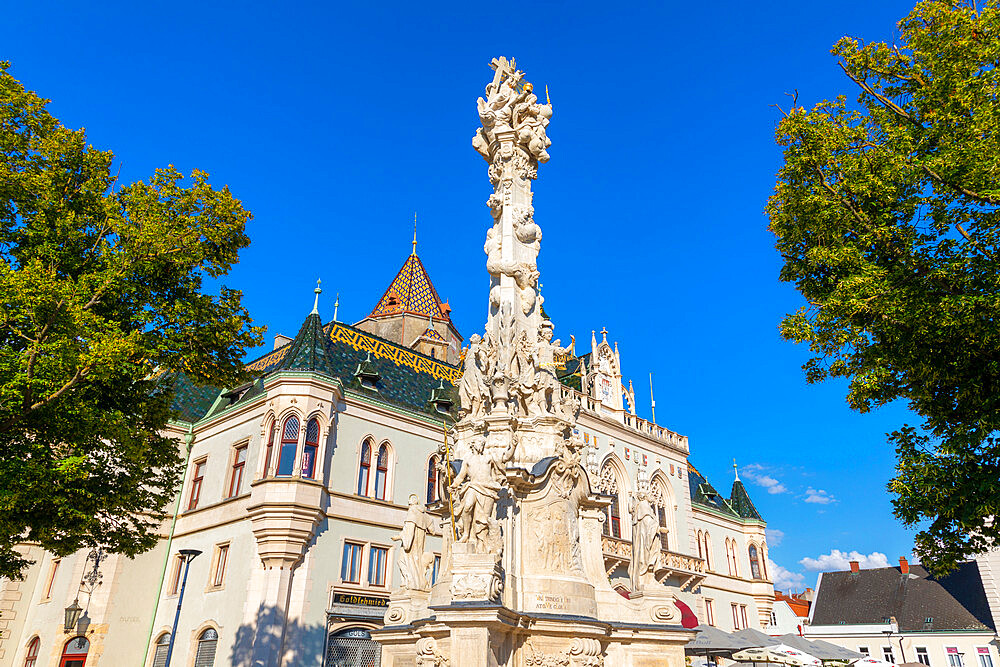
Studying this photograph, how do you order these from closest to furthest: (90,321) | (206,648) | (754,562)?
(90,321)
(206,648)
(754,562)

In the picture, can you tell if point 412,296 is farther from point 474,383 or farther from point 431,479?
point 474,383

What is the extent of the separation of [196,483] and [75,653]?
7.02 m

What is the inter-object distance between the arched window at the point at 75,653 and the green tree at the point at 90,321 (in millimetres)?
15851

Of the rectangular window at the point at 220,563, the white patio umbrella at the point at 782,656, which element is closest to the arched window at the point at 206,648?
the rectangular window at the point at 220,563

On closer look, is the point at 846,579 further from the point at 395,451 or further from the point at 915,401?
the point at 915,401

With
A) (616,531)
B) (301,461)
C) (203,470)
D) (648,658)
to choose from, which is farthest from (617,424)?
(648,658)

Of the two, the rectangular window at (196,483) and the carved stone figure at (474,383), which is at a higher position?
the rectangular window at (196,483)

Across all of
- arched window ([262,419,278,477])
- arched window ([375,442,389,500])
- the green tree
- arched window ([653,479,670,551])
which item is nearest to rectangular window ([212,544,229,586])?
arched window ([262,419,278,477])

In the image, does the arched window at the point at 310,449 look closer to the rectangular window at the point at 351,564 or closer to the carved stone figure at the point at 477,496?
the rectangular window at the point at 351,564

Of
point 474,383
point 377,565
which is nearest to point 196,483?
point 377,565

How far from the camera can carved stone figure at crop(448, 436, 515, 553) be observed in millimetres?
9172

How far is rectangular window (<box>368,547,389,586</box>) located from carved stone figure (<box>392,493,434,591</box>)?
14432 mm

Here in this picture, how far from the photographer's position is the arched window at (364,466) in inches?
1020

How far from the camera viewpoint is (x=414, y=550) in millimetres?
11430
